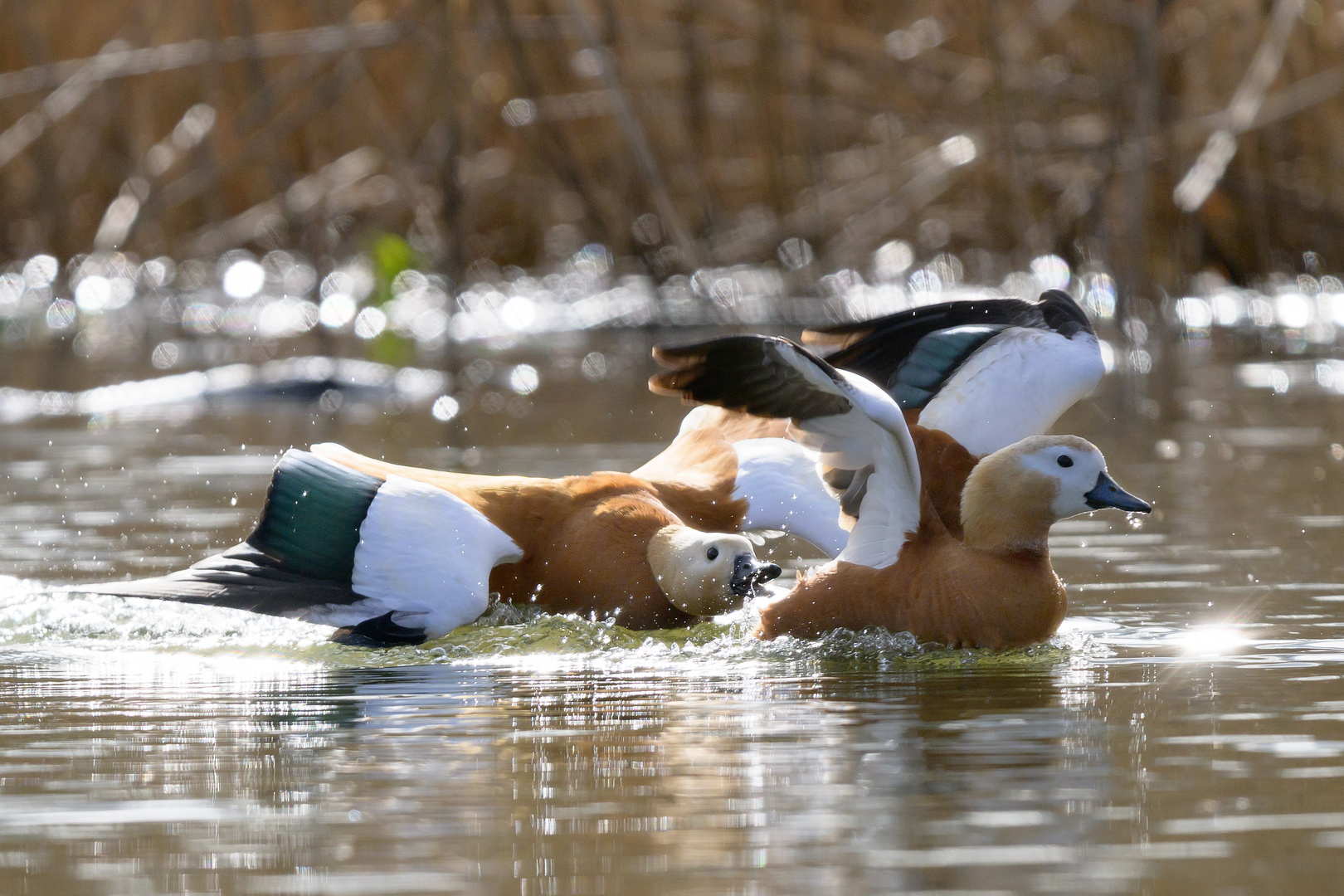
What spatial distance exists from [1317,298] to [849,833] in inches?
510

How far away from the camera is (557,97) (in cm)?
1395

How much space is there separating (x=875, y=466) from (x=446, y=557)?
49.9 inches

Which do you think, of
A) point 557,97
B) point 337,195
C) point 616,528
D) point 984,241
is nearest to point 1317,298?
point 984,241

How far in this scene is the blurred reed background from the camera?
500 inches

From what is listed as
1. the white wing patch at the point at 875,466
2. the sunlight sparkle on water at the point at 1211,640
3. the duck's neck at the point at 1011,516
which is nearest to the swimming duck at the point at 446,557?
the white wing patch at the point at 875,466

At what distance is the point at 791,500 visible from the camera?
6.50m

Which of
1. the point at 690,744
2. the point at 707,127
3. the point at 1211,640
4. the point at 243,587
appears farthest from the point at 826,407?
the point at 707,127

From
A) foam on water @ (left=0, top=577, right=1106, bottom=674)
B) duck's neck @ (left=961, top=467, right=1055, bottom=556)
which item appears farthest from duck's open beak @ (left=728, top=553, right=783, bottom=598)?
duck's neck @ (left=961, top=467, right=1055, bottom=556)

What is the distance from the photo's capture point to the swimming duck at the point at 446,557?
18.9ft

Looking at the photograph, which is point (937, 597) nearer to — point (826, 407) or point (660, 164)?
point (826, 407)

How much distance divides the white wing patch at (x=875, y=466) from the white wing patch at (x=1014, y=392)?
0.62m

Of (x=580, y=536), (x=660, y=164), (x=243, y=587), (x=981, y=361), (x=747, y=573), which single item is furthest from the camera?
(x=660, y=164)

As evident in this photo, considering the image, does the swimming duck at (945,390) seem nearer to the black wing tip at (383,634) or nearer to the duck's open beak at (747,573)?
the duck's open beak at (747,573)

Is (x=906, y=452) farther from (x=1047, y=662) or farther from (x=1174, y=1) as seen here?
(x=1174, y=1)
